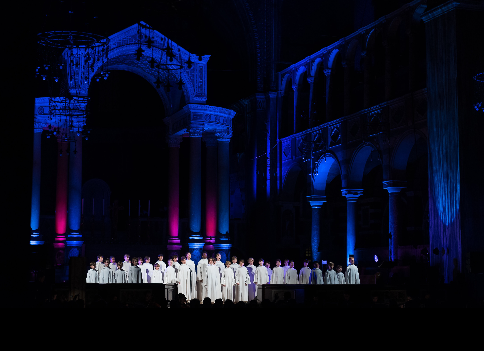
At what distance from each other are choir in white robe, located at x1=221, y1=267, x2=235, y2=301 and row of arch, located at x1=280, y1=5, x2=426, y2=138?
7499mm

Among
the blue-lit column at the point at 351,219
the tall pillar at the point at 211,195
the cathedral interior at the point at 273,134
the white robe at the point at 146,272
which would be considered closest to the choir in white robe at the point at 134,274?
the white robe at the point at 146,272

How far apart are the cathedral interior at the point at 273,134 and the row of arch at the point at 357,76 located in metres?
0.07

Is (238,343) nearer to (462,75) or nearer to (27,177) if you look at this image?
(27,177)

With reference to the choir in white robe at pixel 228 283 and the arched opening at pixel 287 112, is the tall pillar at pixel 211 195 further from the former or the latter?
the choir in white robe at pixel 228 283

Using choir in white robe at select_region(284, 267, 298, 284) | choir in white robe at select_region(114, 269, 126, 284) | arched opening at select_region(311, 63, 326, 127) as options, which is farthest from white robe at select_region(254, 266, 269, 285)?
arched opening at select_region(311, 63, 326, 127)

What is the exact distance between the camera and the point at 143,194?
32719mm

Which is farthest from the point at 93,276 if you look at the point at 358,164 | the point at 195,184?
the point at 358,164

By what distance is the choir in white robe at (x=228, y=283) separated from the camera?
20.7m

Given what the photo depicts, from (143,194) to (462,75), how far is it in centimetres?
1821

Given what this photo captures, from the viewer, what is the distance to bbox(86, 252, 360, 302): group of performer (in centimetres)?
2038

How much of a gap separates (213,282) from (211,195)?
6461 mm

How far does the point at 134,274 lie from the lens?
2020 cm

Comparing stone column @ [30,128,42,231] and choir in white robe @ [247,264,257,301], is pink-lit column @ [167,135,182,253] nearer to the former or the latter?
stone column @ [30,128,42,231]

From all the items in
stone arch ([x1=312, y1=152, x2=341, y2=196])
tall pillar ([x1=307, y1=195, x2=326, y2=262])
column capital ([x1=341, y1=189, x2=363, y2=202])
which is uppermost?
stone arch ([x1=312, y1=152, x2=341, y2=196])
